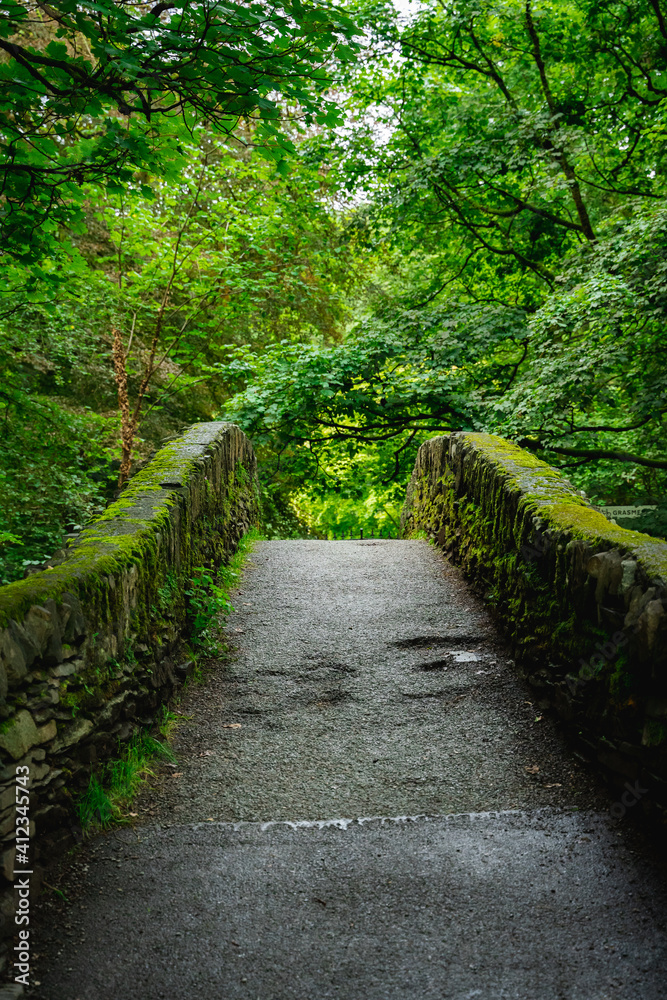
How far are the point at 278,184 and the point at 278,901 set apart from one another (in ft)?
36.5

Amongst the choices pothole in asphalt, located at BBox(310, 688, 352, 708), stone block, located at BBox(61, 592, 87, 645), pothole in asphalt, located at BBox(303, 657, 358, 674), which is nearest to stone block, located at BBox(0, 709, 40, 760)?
stone block, located at BBox(61, 592, 87, 645)

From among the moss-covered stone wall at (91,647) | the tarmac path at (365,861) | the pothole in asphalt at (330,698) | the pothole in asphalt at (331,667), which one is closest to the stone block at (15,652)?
the moss-covered stone wall at (91,647)

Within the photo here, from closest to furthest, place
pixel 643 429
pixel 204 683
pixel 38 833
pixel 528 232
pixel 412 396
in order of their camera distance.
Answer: pixel 38 833
pixel 204 683
pixel 643 429
pixel 412 396
pixel 528 232

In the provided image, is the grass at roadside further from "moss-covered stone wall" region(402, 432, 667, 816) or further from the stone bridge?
"moss-covered stone wall" region(402, 432, 667, 816)

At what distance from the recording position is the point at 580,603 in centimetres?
345

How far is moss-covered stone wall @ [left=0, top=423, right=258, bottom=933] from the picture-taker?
2.46 meters

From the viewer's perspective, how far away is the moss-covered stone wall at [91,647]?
246 centimetres

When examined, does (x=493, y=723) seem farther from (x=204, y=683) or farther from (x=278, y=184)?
(x=278, y=184)

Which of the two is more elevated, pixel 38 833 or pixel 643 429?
pixel 643 429

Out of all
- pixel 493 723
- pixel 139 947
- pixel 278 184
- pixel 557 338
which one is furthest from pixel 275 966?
pixel 278 184

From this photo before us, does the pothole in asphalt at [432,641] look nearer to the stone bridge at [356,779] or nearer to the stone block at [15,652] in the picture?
the stone bridge at [356,779]

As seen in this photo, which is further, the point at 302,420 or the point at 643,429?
the point at 302,420

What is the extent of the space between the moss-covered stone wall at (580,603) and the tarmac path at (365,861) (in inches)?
10.7

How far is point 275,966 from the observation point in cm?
225
